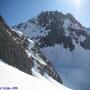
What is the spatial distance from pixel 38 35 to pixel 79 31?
3059 cm

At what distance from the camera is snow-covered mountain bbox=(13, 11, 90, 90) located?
145 metres

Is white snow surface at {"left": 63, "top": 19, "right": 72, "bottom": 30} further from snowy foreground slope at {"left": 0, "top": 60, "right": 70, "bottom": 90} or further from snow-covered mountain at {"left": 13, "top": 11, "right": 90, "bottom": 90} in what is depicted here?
snowy foreground slope at {"left": 0, "top": 60, "right": 70, "bottom": 90}

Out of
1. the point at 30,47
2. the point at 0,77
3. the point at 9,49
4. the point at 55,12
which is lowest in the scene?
the point at 0,77

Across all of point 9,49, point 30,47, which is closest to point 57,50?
point 30,47

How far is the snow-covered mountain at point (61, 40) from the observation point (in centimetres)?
14462

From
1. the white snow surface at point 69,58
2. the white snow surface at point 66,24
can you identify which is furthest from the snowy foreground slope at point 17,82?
the white snow surface at point 66,24

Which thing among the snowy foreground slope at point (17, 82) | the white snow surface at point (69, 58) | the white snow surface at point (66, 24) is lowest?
the snowy foreground slope at point (17, 82)

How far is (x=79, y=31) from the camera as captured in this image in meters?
166

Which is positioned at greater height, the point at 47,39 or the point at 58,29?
the point at 58,29

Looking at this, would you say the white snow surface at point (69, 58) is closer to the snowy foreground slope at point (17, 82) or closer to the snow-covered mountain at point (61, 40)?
the snow-covered mountain at point (61, 40)

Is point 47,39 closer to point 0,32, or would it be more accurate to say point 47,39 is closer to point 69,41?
point 69,41

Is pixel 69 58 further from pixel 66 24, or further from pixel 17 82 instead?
pixel 17 82

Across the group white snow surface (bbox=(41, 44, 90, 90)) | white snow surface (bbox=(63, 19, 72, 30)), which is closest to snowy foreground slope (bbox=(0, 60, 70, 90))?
white snow surface (bbox=(41, 44, 90, 90))

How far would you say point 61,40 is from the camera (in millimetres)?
154500
